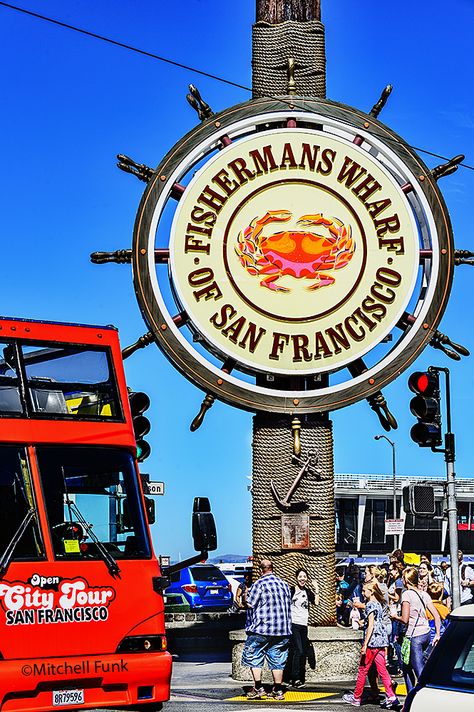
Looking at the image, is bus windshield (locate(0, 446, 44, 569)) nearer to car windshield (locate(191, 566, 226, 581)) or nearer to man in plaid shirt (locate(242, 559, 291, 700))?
man in plaid shirt (locate(242, 559, 291, 700))

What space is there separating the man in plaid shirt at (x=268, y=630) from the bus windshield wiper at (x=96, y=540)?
4772mm

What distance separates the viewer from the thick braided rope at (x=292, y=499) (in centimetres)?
1888

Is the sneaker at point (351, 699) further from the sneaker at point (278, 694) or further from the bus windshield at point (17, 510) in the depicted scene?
the bus windshield at point (17, 510)

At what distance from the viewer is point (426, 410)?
1669 cm

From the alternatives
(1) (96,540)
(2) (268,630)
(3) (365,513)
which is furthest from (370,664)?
(3) (365,513)

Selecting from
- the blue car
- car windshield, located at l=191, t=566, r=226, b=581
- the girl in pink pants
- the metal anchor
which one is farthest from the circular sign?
car windshield, located at l=191, t=566, r=226, b=581

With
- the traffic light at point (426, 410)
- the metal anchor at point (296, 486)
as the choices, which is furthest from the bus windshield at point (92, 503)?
the metal anchor at point (296, 486)

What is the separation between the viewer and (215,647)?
25953 millimetres

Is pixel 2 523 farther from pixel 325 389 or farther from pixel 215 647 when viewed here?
pixel 215 647

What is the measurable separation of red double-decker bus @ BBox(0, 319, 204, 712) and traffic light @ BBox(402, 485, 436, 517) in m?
5.18

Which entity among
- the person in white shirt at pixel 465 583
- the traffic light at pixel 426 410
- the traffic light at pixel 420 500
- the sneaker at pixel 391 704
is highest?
the traffic light at pixel 426 410

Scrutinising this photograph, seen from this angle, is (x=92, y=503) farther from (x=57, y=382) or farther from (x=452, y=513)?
(x=452, y=513)

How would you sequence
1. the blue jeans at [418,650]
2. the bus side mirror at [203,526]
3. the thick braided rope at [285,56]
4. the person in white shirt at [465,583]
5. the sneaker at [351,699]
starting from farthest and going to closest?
the person in white shirt at [465,583] → the thick braided rope at [285,56] → the sneaker at [351,699] → the blue jeans at [418,650] → the bus side mirror at [203,526]

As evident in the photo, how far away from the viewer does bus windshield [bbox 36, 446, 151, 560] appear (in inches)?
462
